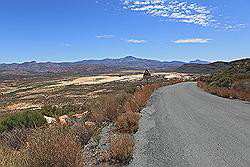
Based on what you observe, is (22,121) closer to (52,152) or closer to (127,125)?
(127,125)

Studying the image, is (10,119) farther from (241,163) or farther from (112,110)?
(241,163)

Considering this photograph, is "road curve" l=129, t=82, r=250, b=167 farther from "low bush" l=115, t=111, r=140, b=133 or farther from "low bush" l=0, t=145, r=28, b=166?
"low bush" l=0, t=145, r=28, b=166

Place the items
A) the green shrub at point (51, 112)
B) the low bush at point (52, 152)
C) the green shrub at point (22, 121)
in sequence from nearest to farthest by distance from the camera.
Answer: the low bush at point (52, 152), the green shrub at point (22, 121), the green shrub at point (51, 112)

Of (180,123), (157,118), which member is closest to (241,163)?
(180,123)

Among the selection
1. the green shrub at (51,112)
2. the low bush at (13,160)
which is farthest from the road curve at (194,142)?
the green shrub at (51,112)

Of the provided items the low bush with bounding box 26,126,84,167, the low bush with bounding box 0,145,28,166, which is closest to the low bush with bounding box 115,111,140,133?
the low bush with bounding box 26,126,84,167

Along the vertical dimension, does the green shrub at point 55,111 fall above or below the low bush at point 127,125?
below

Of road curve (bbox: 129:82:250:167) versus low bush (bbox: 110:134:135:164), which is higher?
low bush (bbox: 110:134:135:164)

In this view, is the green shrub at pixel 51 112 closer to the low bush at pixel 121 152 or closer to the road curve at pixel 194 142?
the road curve at pixel 194 142

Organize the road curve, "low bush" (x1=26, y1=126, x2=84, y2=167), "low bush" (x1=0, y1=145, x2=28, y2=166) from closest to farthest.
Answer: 1. "low bush" (x1=0, y1=145, x2=28, y2=166)
2. "low bush" (x1=26, y1=126, x2=84, y2=167)
3. the road curve

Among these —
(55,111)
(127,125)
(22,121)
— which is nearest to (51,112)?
(55,111)

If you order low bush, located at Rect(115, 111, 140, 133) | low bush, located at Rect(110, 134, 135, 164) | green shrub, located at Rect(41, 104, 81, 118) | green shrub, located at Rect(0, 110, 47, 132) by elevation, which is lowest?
green shrub, located at Rect(41, 104, 81, 118)

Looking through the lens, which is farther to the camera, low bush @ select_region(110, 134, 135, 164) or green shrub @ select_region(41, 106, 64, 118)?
green shrub @ select_region(41, 106, 64, 118)

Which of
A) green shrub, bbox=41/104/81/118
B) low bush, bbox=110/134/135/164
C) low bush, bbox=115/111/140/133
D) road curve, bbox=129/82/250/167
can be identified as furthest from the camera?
green shrub, bbox=41/104/81/118
